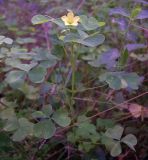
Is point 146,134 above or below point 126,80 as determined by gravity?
below

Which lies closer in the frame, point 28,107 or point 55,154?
point 55,154

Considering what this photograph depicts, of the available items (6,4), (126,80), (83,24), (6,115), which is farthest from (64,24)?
(6,4)

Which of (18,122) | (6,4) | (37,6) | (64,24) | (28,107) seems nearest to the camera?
(64,24)

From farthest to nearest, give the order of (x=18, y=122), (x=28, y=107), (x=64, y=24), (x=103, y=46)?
(x=103, y=46), (x=28, y=107), (x=18, y=122), (x=64, y=24)

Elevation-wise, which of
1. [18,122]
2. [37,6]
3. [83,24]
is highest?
[83,24]

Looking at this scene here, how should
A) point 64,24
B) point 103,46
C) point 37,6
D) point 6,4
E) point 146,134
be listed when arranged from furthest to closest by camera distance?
point 6,4
point 37,6
point 103,46
point 146,134
point 64,24

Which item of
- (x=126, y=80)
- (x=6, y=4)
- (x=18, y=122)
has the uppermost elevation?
(x=126, y=80)

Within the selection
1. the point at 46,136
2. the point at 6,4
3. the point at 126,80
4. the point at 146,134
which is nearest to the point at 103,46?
the point at 146,134

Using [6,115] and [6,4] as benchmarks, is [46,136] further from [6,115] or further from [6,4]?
[6,4]

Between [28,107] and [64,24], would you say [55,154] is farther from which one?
[64,24]
